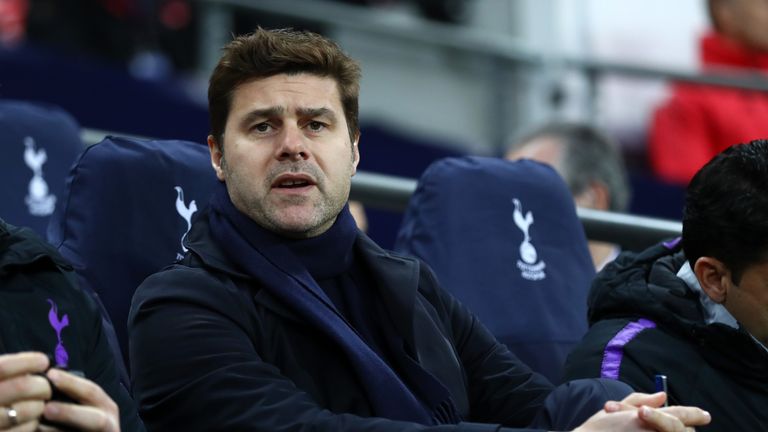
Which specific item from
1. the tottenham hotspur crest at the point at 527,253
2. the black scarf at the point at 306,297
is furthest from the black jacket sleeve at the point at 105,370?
the tottenham hotspur crest at the point at 527,253

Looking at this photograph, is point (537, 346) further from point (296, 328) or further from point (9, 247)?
point (9, 247)

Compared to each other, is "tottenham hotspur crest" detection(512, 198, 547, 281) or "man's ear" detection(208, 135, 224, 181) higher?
"man's ear" detection(208, 135, 224, 181)

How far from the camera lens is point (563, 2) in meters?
7.04

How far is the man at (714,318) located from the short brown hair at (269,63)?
65cm

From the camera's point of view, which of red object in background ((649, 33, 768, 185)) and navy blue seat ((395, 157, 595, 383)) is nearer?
navy blue seat ((395, 157, 595, 383))

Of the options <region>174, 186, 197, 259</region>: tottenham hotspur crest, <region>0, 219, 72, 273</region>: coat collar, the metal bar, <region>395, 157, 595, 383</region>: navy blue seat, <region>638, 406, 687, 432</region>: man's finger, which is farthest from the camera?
the metal bar

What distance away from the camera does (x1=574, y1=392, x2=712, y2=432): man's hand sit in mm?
2443

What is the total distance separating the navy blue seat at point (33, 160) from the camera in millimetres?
3656

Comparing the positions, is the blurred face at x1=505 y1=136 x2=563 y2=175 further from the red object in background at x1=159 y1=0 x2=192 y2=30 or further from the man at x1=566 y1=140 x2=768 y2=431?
the red object in background at x1=159 y1=0 x2=192 y2=30

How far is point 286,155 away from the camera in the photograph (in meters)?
2.81

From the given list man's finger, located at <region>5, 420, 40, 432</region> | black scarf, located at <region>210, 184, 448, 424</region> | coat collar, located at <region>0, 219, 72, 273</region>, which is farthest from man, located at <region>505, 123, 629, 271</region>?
man's finger, located at <region>5, 420, 40, 432</region>

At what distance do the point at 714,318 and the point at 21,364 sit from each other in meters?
1.28

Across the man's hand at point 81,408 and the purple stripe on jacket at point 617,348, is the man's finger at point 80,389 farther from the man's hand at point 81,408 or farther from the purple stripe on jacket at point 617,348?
the purple stripe on jacket at point 617,348

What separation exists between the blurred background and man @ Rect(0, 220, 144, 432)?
3.16m
